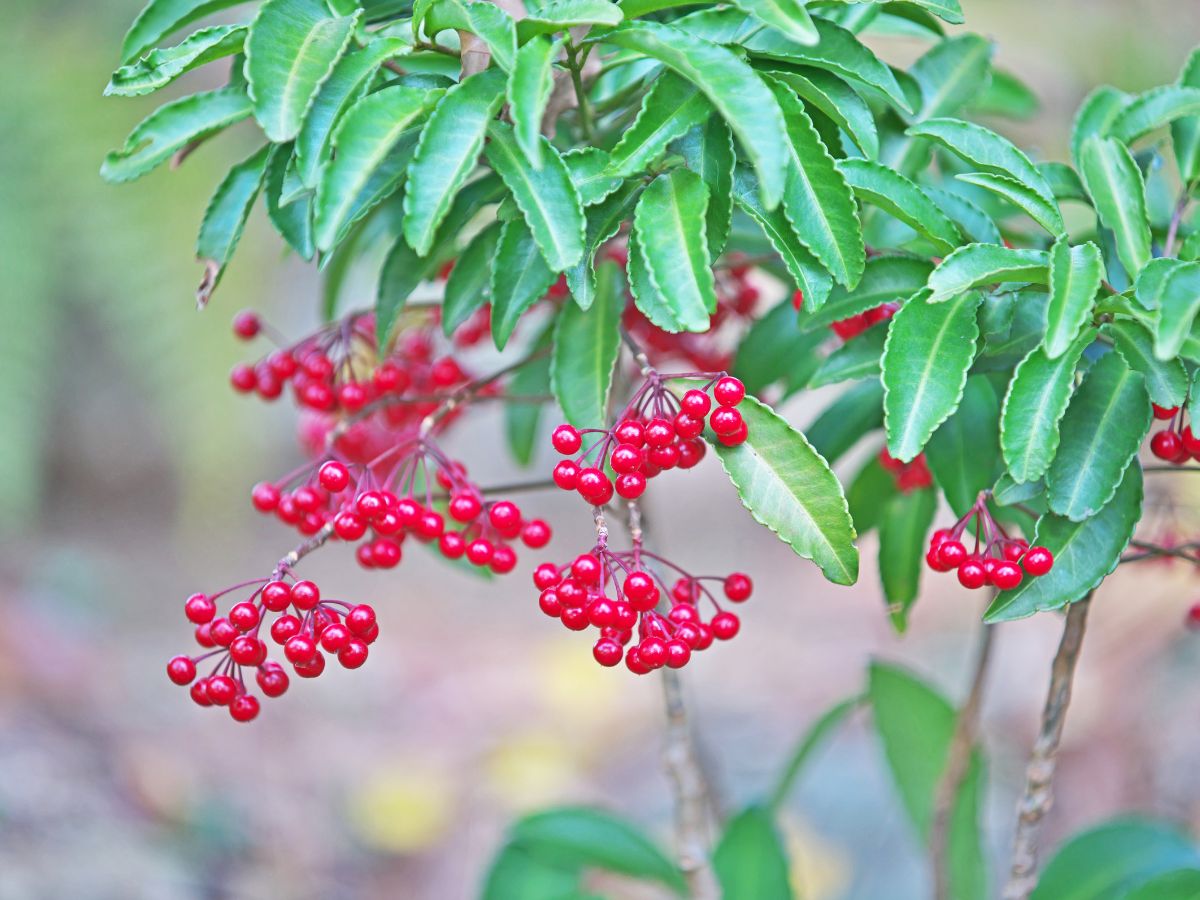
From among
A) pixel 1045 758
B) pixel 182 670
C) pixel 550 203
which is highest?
pixel 550 203

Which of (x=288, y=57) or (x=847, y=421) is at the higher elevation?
(x=288, y=57)

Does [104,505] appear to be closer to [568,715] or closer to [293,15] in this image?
[568,715]

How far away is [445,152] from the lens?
0.71 meters

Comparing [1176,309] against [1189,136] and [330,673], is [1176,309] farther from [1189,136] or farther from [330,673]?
[330,673]

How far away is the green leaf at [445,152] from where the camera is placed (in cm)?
69

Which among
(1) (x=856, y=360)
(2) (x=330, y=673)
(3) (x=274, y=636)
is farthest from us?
(2) (x=330, y=673)

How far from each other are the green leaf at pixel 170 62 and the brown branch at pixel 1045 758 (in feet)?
2.48

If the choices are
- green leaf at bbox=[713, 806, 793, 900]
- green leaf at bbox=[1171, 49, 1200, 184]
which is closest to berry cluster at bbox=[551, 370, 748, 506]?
green leaf at bbox=[1171, 49, 1200, 184]

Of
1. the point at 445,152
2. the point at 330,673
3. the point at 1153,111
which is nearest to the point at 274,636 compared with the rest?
the point at 445,152

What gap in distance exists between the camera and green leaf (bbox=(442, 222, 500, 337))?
0.92 metres

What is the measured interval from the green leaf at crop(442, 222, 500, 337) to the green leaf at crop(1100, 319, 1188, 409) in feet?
1.51

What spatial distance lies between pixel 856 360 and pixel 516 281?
0.87 ft

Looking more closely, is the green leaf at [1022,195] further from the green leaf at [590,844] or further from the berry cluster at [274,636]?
the green leaf at [590,844]

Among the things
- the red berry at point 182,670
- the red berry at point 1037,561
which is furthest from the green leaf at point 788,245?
the red berry at point 182,670
